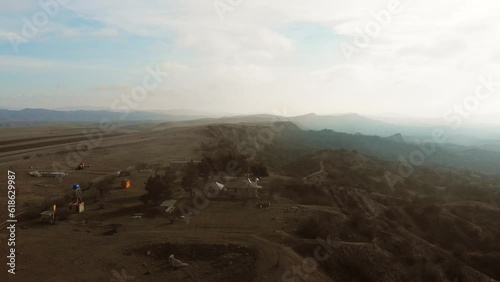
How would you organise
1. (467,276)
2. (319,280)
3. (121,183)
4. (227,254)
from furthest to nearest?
(121,183)
(467,276)
(227,254)
(319,280)

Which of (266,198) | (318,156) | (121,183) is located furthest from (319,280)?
(318,156)

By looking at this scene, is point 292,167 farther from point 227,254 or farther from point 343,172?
point 227,254

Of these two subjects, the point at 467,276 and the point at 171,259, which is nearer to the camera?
the point at 171,259
